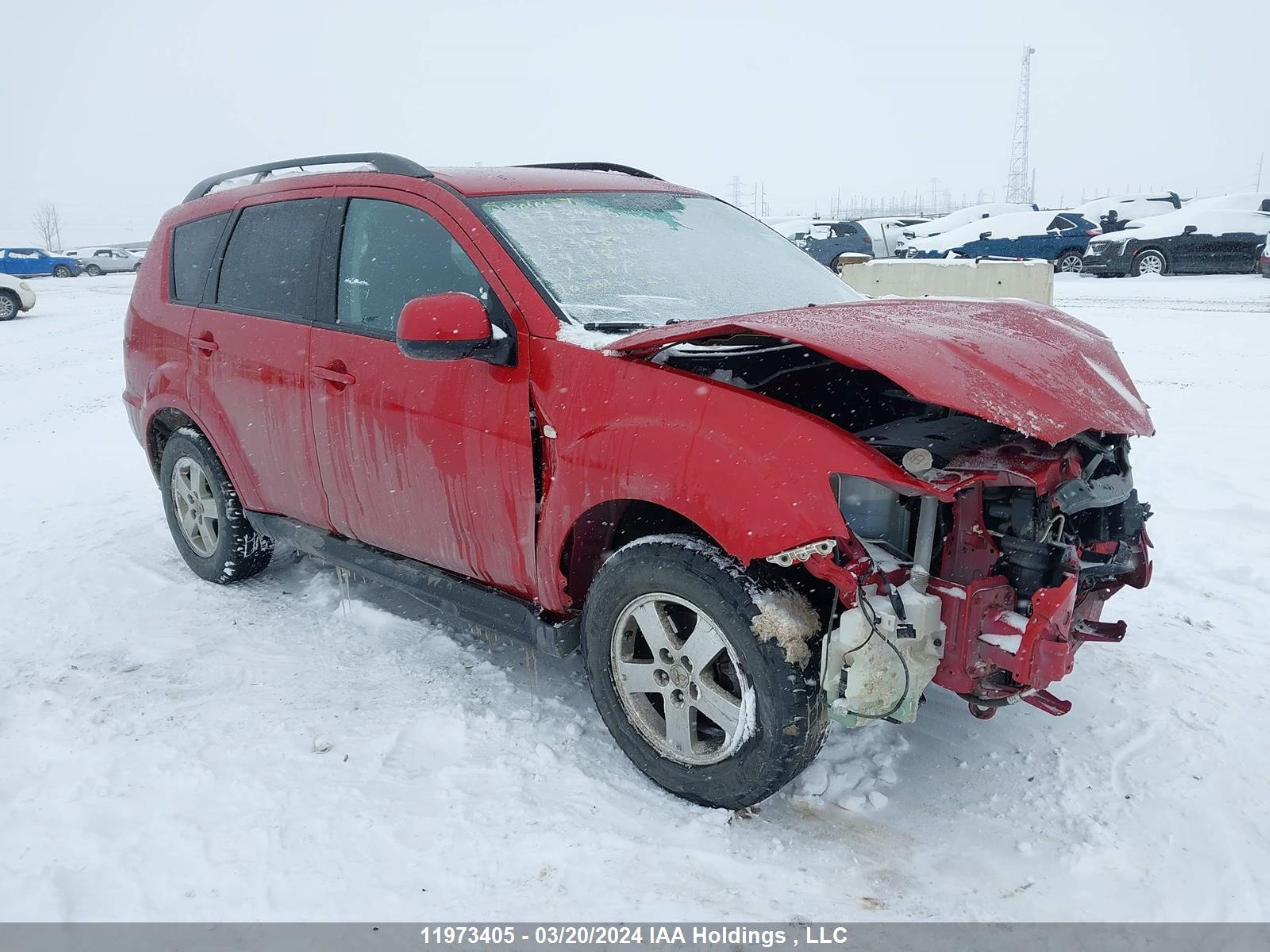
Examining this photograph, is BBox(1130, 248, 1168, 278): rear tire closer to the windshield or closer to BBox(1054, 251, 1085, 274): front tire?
BBox(1054, 251, 1085, 274): front tire

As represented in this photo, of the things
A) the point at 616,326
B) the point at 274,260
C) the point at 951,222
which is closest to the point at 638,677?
the point at 616,326

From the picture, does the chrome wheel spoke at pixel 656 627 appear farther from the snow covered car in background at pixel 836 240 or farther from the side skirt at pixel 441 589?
the snow covered car in background at pixel 836 240

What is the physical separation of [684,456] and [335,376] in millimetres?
1669

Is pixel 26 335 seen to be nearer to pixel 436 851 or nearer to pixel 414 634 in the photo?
pixel 414 634

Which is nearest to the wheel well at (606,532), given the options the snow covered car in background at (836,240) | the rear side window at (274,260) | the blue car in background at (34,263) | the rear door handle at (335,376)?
the rear door handle at (335,376)

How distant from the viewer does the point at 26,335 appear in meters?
16.5

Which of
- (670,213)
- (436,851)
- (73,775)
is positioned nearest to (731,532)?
(436,851)

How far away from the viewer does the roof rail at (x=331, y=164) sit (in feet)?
11.7

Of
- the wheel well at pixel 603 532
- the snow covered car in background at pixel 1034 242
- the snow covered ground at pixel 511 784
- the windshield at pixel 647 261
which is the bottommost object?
the snow covered ground at pixel 511 784

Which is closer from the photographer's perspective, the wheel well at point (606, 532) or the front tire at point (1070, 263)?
the wheel well at point (606, 532)

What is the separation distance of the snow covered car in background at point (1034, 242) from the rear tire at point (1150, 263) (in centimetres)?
173

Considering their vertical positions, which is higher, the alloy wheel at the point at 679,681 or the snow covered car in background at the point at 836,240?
the snow covered car in background at the point at 836,240

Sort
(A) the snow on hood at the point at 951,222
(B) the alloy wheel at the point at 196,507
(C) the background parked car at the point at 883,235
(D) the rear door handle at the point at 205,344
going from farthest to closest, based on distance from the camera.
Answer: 1. (A) the snow on hood at the point at 951,222
2. (C) the background parked car at the point at 883,235
3. (B) the alloy wheel at the point at 196,507
4. (D) the rear door handle at the point at 205,344

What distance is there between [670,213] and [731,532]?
1.89 metres
